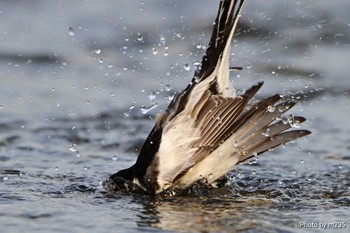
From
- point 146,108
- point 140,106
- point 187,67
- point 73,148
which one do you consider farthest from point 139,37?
point 73,148

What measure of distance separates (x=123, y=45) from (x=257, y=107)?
3.30m

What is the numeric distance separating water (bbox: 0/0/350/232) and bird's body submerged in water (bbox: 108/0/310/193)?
0.12 m

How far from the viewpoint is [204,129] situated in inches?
224

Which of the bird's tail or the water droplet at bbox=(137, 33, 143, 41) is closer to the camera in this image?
the bird's tail

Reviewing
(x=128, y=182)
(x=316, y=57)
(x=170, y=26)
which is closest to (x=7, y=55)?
(x=170, y=26)

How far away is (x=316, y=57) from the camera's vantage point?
8.52 metres

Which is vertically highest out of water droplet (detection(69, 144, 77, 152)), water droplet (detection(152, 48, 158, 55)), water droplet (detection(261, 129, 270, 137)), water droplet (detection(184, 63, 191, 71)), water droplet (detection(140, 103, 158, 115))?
water droplet (detection(152, 48, 158, 55))

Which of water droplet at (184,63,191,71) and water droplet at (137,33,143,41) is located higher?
water droplet at (137,33,143,41)

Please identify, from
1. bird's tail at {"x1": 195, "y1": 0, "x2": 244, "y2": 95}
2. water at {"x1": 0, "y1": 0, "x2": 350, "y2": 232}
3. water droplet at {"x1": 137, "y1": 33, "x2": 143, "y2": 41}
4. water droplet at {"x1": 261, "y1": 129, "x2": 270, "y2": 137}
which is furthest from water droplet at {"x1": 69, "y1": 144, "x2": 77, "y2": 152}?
water droplet at {"x1": 137, "y1": 33, "x2": 143, "y2": 41}

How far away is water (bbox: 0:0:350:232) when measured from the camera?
5309 millimetres

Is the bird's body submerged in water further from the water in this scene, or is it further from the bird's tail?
the water

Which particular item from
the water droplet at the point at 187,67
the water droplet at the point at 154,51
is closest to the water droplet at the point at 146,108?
the water droplet at the point at 187,67

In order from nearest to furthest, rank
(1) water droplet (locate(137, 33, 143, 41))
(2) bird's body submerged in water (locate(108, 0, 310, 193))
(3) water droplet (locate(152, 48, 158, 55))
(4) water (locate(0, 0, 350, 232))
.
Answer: (4) water (locate(0, 0, 350, 232))
(2) bird's body submerged in water (locate(108, 0, 310, 193))
(3) water droplet (locate(152, 48, 158, 55))
(1) water droplet (locate(137, 33, 143, 41))

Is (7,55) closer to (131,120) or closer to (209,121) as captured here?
(131,120)
